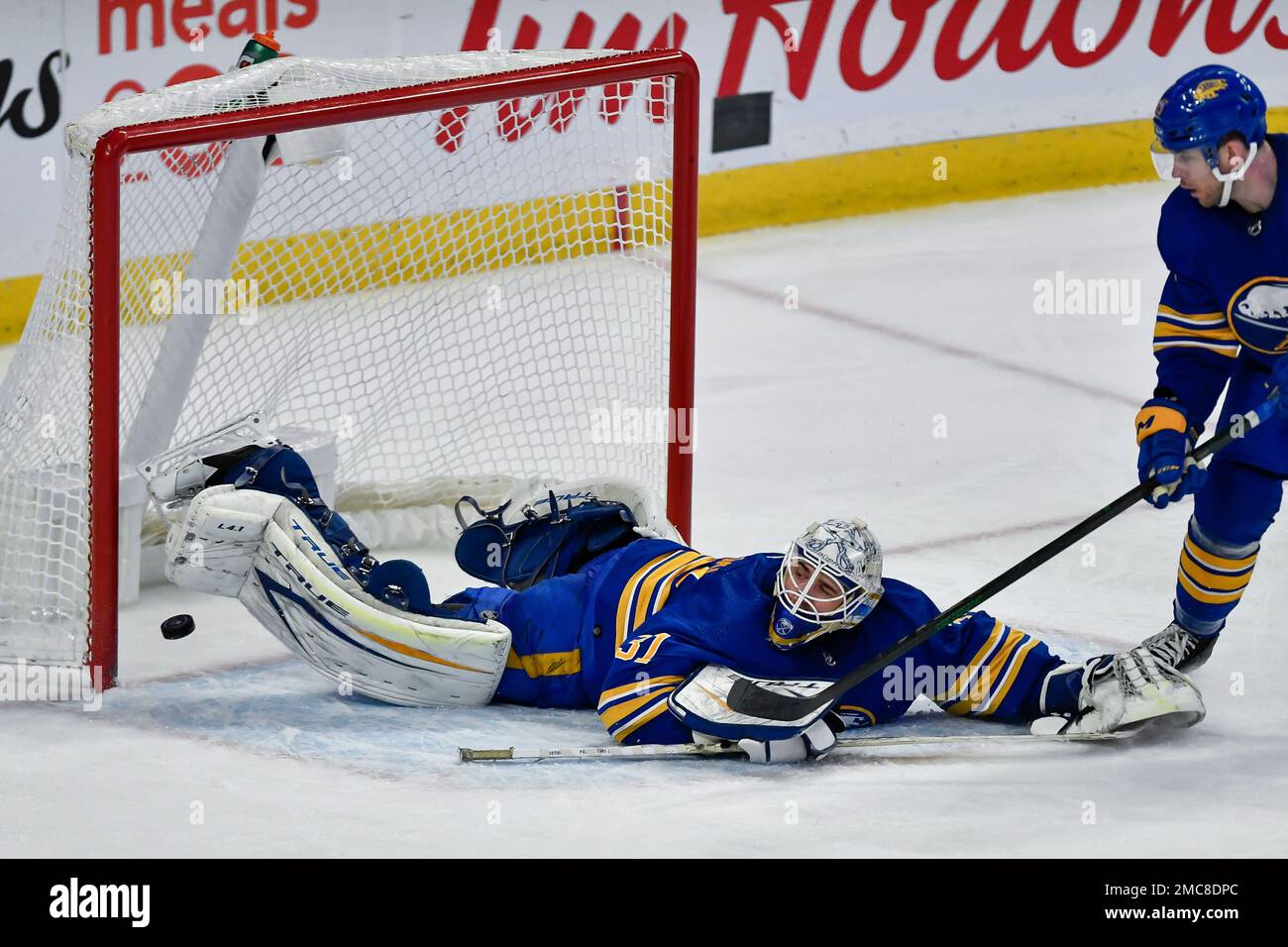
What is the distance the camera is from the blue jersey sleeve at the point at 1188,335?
3.60 meters

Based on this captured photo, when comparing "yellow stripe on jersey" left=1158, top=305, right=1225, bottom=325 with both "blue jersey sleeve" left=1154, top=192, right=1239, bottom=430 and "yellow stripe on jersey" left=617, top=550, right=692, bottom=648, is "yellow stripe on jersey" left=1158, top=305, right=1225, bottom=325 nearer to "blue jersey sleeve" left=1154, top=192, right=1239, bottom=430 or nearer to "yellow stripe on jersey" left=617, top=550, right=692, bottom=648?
"blue jersey sleeve" left=1154, top=192, right=1239, bottom=430

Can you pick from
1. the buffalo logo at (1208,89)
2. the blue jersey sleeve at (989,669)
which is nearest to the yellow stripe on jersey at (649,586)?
the blue jersey sleeve at (989,669)

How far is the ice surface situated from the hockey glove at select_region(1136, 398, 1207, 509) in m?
0.43

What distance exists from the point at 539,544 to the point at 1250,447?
48.8 inches

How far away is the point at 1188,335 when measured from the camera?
12.0 ft

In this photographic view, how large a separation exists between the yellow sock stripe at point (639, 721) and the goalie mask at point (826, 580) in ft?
0.73

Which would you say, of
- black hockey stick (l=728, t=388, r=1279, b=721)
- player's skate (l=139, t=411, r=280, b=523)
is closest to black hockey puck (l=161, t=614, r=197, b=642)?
player's skate (l=139, t=411, r=280, b=523)

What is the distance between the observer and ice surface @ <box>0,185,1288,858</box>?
321 centimetres

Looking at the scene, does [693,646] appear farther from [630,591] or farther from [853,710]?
[853,710]

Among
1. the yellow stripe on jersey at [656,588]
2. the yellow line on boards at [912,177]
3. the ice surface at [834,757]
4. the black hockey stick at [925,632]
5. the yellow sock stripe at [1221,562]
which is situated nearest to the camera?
the ice surface at [834,757]

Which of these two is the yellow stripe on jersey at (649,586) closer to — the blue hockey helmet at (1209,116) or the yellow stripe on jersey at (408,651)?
the yellow stripe on jersey at (408,651)

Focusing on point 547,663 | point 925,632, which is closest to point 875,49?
point 547,663

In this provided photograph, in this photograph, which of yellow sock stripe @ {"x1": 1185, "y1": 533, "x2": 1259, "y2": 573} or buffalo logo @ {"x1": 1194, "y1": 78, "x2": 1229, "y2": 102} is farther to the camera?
yellow sock stripe @ {"x1": 1185, "y1": 533, "x2": 1259, "y2": 573}

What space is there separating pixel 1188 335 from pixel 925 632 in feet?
2.34
